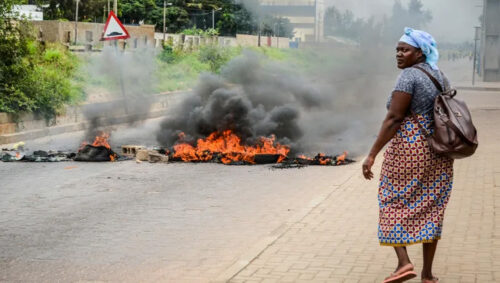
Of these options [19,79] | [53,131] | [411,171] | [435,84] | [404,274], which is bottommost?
[53,131]

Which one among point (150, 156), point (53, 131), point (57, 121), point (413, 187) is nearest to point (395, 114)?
point (413, 187)

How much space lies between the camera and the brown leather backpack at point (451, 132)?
4863 mm

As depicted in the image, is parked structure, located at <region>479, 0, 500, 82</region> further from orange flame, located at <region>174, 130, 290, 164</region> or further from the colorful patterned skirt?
the colorful patterned skirt

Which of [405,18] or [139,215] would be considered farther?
[405,18]

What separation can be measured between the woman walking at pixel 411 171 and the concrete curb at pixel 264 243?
117 centimetres

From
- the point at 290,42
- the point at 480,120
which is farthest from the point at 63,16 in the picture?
the point at 480,120

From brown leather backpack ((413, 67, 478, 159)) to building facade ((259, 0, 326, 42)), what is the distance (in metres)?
14.4

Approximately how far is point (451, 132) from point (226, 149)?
826 centimetres

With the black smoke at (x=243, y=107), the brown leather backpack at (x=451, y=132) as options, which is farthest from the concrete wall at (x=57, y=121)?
the brown leather backpack at (x=451, y=132)

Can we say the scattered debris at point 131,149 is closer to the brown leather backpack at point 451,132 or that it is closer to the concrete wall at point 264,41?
the brown leather backpack at point 451,132

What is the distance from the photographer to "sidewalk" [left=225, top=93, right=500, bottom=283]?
5609 mm

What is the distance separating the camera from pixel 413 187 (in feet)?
16.4

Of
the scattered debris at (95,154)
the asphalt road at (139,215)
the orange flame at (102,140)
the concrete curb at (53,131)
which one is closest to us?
the asphalt road at (139,215)

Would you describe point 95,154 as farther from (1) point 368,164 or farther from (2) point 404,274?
(2) point 404,274
